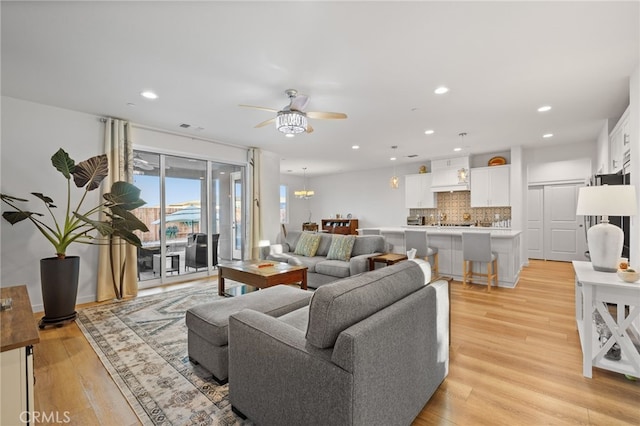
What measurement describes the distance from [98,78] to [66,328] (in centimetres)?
275

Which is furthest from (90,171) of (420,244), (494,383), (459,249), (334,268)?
(459,249)

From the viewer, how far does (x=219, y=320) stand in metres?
2.10

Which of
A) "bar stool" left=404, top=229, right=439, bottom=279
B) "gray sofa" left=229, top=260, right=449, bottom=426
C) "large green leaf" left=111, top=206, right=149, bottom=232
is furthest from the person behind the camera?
"bar stool" left=404, top=229, right=439, bottom=279

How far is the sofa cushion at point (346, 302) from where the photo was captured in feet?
4.10

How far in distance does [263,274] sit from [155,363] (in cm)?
139

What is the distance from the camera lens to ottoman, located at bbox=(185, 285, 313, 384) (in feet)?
6.79

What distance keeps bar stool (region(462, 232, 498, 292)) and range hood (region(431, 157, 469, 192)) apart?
260 cm

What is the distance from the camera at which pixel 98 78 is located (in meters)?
3.01

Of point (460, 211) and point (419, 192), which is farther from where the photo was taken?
point (419, 192)

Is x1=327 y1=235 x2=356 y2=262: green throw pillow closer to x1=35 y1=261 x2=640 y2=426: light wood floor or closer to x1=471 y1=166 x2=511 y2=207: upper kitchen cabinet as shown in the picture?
x1=35 y1=261 x2=640 y2=426: light wood floor


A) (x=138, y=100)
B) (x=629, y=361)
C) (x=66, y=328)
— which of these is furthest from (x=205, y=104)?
(x=629, y=361)

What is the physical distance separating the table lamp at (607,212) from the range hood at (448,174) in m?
4.53

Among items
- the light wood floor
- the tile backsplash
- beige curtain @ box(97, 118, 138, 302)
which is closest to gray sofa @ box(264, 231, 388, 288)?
the light wood floor

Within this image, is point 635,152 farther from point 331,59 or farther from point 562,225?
point 562,225
